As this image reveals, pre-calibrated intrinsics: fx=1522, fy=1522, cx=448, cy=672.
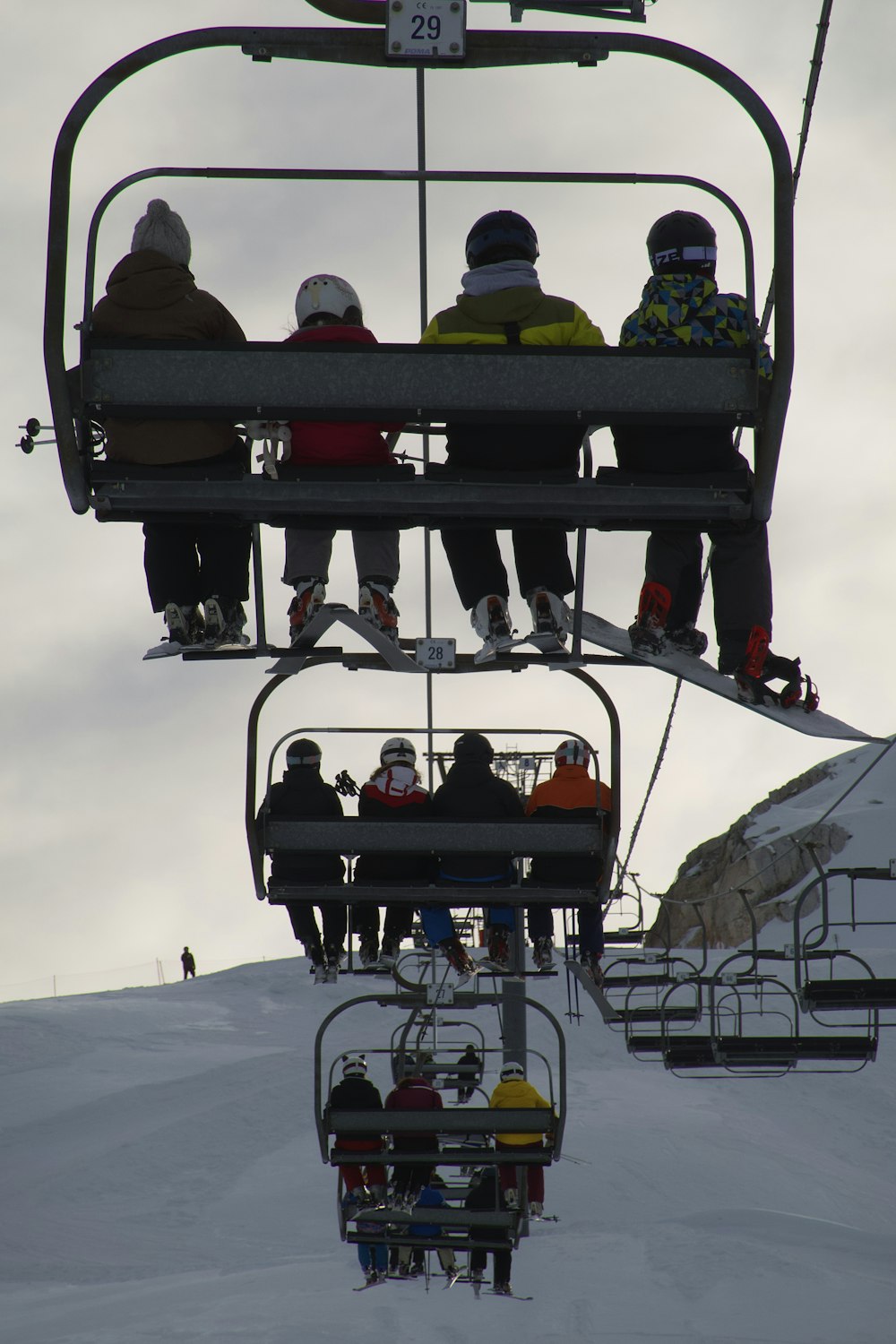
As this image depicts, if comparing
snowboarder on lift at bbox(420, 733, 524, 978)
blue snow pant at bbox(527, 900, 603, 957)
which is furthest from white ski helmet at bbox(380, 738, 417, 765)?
blue snow pant at bbox(527, 900, 603, 957)

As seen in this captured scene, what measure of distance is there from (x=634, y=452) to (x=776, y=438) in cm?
62

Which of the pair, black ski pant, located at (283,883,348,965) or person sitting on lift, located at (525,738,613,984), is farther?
black ski pant, located at (283,883,348,965)

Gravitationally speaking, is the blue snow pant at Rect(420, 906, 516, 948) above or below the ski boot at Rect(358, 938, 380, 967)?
above

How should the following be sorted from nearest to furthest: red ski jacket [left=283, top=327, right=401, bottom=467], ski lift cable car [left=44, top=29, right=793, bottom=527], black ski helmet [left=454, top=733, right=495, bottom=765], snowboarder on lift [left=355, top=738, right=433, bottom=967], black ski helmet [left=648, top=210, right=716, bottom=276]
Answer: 1. ski lift cable car [left=44, top=29, right=793, bottom=527]
2. red ski jacket [left=283, top=327, right=401, bottom=467]
3. black ski helmet [left=648, top=210, right=716, bottom=276]
4. snowboarder on lift [left=355, top=738, right=433, bottom=967]
5. black ski helmet [left=454, top=733, right=495, bottom=765]

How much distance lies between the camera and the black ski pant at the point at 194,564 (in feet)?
17.2

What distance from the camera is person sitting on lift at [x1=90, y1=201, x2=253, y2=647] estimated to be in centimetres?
415

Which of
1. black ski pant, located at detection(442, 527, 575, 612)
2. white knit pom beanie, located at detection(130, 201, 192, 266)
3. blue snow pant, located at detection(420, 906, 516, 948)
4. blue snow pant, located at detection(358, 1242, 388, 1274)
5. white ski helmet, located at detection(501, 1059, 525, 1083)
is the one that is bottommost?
blue snow pant, located at detection(358, 1242, 388, 1274)

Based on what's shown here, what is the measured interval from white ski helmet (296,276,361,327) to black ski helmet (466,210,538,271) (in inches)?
19.0

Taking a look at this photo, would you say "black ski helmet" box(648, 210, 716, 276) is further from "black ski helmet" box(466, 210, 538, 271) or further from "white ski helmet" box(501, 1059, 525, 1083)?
"white ski helmet" box(501, 1059, 525, 1083)

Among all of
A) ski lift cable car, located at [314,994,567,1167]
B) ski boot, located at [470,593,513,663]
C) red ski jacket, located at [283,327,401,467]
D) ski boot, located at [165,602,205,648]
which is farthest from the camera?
ski lift cable car, located at [314,994,567,1167]

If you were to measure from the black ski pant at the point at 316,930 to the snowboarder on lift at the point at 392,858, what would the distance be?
13cm

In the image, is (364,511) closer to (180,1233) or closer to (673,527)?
(673,527)

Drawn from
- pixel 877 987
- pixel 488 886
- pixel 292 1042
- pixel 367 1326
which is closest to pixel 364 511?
pixel 488 886

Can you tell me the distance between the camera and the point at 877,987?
33.8 ft
